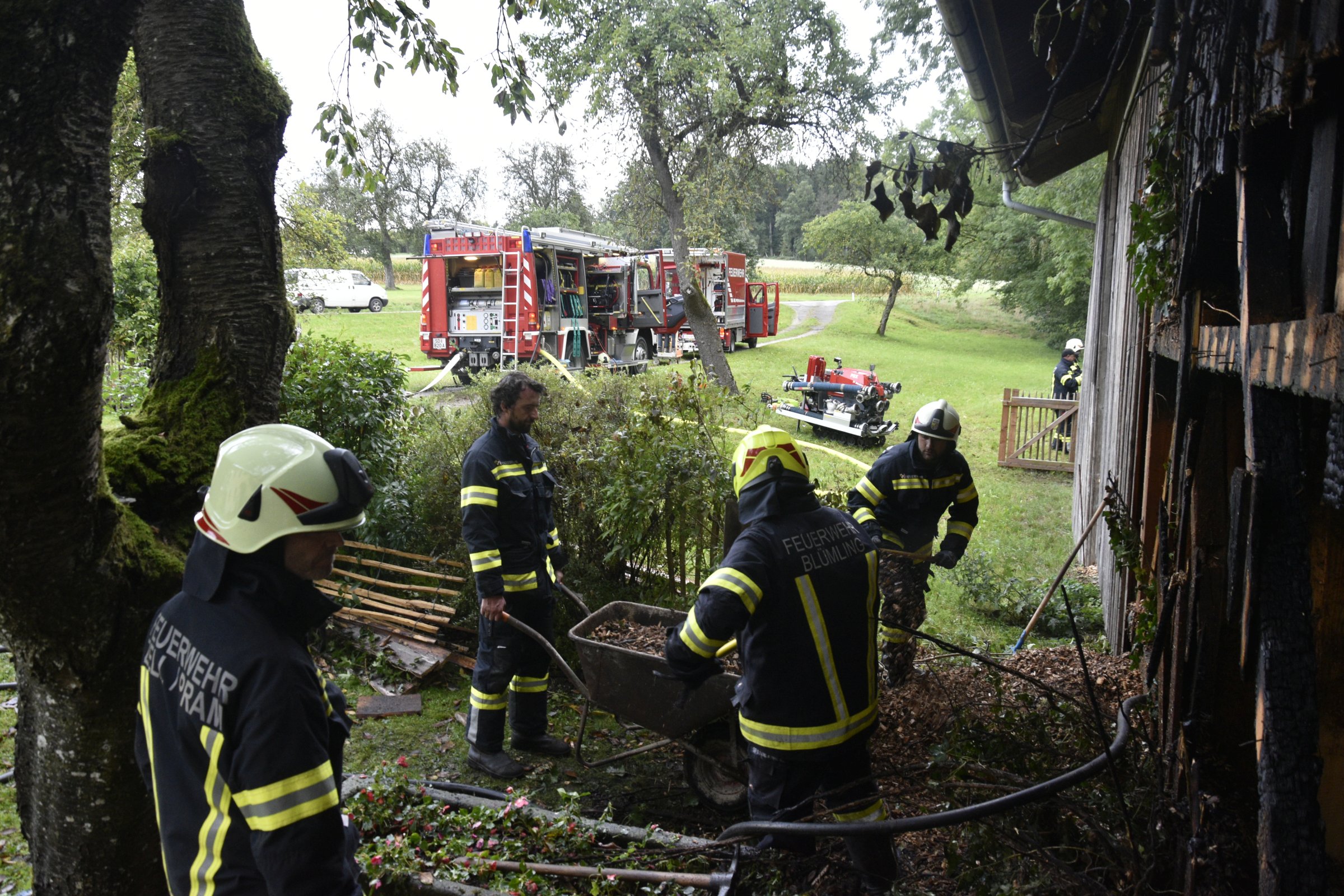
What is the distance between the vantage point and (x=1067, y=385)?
602 inches

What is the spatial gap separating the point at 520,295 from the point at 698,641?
1500cm

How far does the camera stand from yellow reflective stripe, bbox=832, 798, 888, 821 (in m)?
3.20

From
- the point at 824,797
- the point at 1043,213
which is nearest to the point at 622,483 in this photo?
the point at 824,797

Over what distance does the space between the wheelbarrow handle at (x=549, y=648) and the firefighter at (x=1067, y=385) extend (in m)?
11.2

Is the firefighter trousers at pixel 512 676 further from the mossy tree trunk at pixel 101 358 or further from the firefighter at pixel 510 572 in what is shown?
the mossy tree trunk at pixel 101 358

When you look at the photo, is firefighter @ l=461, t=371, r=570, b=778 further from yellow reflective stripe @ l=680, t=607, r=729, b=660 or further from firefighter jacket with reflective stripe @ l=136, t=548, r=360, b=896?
firefighter jacket with reflective stripe @ l=136, t=548, r=360, b=896

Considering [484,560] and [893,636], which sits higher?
[484,560]

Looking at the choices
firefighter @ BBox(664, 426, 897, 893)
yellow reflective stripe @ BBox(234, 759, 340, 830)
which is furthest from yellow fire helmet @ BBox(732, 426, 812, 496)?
yellow reflective stripe @ BBox(234, 759, 340, 830)

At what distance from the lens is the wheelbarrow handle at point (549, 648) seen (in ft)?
14.7

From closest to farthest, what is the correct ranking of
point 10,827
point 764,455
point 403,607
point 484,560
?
1. point 764,455
2. point 10,827
3. point 484,560
4. point 403,607

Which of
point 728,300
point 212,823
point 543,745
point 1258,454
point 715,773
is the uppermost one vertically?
point 728,300

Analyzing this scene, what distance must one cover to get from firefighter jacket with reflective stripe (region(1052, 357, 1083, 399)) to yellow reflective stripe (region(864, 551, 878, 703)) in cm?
1342

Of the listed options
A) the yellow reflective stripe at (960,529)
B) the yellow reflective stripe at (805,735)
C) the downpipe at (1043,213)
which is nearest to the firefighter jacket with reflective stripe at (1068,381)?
the downpipe at (1043,213)

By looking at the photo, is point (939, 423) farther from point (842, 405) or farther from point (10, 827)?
point (842, 405)
